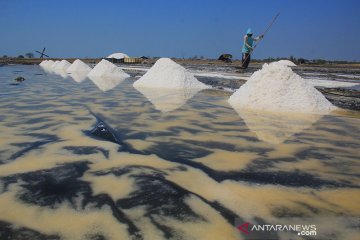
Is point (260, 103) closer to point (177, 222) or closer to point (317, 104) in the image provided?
point (317, 104)

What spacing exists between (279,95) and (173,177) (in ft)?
9.51

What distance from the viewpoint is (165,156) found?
231 cm

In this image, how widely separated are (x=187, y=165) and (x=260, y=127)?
1.36 meters

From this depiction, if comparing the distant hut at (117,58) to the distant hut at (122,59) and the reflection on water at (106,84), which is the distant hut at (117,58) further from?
the reflection on water at (106,84)

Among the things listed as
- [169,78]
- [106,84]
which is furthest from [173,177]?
[106,84]

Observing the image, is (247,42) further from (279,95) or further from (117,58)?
(117,58)

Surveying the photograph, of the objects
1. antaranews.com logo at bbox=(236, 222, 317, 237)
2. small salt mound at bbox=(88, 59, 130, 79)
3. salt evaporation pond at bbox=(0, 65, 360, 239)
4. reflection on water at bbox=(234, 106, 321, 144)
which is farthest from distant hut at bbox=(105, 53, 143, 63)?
antaranews.com logo at bbox=(236, 222, 317, 237)

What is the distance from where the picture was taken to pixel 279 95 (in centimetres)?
443

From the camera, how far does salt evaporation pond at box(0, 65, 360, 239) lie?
1425 mm

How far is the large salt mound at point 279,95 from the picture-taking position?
14.0 feet

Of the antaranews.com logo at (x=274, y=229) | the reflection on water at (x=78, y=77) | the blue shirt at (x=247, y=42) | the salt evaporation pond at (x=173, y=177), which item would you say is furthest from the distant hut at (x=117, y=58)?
the antaranews.com logo at (x=274, y=229)

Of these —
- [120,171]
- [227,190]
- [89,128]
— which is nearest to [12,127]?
[89,128]

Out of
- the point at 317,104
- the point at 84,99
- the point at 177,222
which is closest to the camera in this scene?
the point at 177,222

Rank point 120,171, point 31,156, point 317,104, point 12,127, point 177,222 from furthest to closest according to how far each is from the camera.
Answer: point 317,104
point 12,127
point 31,156
point 120,171
point 177,222
